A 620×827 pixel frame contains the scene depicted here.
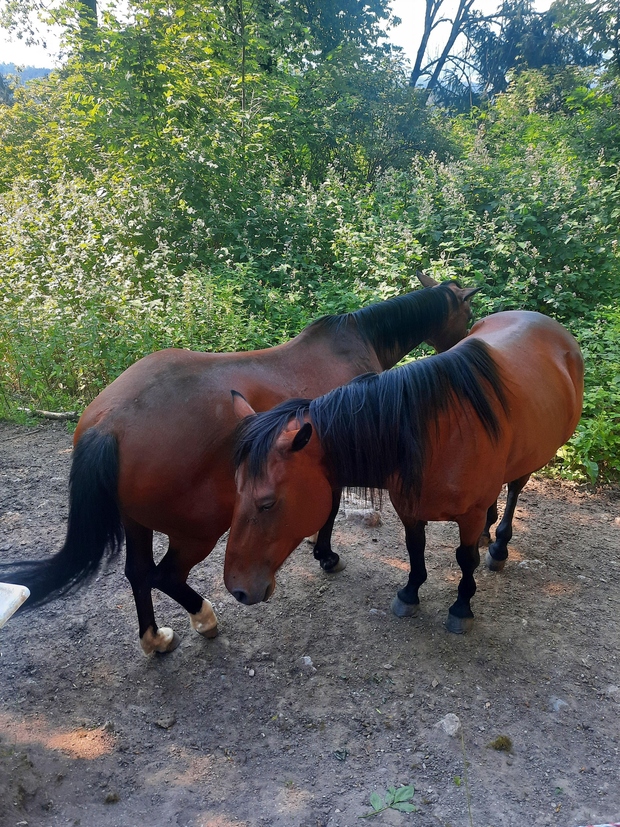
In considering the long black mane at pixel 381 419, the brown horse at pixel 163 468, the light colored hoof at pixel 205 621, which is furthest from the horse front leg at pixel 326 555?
the long black mane at pixel 381 419

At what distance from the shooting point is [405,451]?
2.13 metres

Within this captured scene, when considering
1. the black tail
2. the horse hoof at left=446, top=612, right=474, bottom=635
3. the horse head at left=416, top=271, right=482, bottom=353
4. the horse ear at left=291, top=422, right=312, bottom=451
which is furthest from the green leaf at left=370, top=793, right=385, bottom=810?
the horse head at left=416, top=271, right=482, bottom=353

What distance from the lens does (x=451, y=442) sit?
7.47 feet

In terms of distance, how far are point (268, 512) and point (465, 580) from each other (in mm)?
1398

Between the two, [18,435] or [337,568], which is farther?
[18,435]

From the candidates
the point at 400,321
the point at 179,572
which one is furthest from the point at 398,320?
the point at 179,572

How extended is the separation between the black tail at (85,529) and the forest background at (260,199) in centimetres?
310

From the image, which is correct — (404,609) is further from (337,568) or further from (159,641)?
(159,641)

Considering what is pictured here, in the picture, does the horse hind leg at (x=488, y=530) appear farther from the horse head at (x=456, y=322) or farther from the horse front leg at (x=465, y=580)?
the horse head at (x=456, y=322)

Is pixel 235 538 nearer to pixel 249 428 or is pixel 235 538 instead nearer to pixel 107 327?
pixel 249 428

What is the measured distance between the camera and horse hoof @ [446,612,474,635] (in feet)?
8.89

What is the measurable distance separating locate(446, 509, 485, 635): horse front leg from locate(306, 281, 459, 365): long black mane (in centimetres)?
123

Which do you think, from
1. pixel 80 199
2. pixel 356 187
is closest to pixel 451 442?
pixel 80 199

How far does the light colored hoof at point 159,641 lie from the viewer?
2.55 metres
